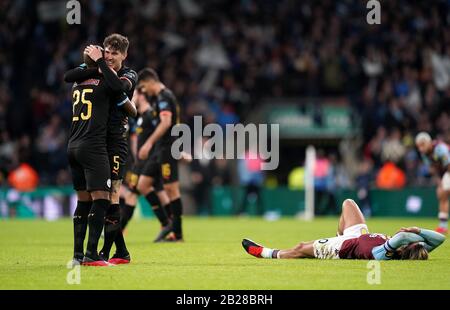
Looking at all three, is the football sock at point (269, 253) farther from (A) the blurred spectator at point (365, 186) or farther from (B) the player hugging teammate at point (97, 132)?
(A) the blurred spectator at point (365, 186)

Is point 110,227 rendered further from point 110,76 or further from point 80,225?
point 110,76

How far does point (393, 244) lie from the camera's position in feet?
35.0

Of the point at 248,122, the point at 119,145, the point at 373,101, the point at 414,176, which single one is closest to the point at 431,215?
the point at 414,176

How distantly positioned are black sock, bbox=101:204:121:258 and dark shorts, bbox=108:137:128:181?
0.40 m

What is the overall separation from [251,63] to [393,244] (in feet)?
63.6

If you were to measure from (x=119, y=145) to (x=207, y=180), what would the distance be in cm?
1711

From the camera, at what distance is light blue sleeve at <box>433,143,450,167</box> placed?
1875cm

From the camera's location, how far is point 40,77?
29844 mm

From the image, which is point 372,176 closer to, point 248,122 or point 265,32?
point 248,122

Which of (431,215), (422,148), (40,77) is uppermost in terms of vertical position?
(40,77)

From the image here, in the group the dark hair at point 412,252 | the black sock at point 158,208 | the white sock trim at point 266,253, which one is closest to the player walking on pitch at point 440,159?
the black sock at point 158,208

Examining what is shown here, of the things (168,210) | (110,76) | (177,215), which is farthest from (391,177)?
(110,76)

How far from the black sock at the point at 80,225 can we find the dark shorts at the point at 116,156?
43 centimetres
